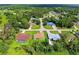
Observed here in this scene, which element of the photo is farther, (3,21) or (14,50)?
(3,21)

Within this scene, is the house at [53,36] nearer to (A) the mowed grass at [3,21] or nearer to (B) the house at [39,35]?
(B) the house at [39,35]

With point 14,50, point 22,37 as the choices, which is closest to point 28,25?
point 22,37

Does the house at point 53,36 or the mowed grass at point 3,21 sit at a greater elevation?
the mowed grass at point 3,21

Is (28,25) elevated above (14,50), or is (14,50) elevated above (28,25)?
(28,25)

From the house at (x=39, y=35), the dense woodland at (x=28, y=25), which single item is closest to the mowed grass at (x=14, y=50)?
the dense woodland at (x=28, y=25)

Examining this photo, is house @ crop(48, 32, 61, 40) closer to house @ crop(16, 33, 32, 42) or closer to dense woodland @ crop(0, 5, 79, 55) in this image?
dense woodland @ crop(0, 5, 79, 55)

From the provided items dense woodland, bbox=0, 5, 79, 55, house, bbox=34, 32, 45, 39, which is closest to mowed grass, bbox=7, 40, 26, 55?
dense woodland, bbox=0, 5, 79, 55

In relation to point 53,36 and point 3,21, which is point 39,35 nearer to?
point 53,36

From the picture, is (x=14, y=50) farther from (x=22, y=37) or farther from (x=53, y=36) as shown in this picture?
(x=53, y=36)

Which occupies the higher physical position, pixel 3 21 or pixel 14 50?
pixel 3 21
